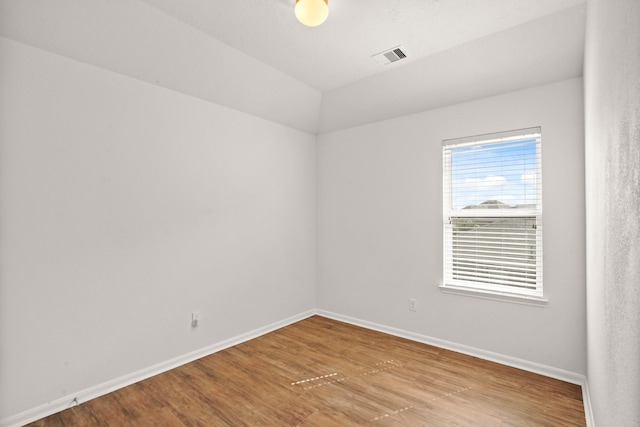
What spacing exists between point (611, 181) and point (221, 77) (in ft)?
9.48

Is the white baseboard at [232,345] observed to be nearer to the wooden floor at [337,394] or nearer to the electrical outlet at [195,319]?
the wooden floor at [337,394]

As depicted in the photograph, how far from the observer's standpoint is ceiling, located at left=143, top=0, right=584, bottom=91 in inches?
82.0

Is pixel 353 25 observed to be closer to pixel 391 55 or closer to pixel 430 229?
pixel 391 55

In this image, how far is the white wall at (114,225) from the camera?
2.00 meters

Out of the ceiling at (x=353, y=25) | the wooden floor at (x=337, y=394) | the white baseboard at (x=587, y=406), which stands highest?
the ceiling at (x=353, y=25)

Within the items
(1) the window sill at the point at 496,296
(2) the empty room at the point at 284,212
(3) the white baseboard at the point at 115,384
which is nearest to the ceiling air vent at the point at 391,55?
(2) the empty room at the point at 284,212

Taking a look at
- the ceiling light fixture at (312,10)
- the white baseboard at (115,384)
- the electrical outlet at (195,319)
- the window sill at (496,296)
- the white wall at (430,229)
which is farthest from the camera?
the electrical outlet at (195,319)

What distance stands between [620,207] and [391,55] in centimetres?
229

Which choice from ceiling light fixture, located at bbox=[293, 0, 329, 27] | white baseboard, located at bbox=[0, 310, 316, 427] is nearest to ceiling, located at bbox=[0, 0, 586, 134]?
ceiling light fixture, located at bbox=[293, 0, 329, 27]

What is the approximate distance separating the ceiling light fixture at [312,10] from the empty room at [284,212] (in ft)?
0.04

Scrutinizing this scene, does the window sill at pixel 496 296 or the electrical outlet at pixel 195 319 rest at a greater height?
the window sill at pixel 496 296

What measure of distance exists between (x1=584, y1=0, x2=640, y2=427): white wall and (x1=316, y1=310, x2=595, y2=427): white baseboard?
→ 1.14m

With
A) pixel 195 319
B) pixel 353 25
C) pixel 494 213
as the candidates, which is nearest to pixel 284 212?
pixel 195 319

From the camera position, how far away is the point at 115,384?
2.37 meters
